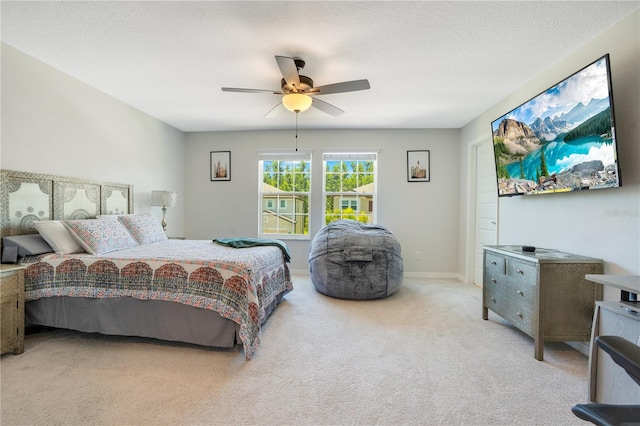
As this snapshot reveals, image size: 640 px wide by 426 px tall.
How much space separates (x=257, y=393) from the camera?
174 centimetres

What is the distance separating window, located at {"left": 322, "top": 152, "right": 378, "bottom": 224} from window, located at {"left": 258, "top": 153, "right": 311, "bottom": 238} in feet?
1.16

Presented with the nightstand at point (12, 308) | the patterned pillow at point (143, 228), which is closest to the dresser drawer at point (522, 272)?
the patterned pillow at point (143, 228)

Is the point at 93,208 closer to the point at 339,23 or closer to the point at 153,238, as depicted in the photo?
the point at 153,238

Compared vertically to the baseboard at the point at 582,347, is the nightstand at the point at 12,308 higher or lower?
higher

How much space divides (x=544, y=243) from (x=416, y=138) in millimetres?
2649

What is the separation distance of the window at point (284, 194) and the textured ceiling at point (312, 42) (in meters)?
1.69

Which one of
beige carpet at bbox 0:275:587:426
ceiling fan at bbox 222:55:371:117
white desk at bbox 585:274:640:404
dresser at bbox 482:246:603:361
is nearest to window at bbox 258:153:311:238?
ceiling fan at bbox 222:55:371:117

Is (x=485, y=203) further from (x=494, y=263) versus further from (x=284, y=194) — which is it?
(x=284, y=194)

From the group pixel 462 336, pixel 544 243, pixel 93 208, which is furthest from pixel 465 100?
pixel 93 208

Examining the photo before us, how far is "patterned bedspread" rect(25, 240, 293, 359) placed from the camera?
2209 mm

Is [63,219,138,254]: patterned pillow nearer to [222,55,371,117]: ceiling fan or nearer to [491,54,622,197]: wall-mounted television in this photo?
[222,55,371,117]: ceiling fan

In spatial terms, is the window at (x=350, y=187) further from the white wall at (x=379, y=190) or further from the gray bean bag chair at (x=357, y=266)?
the gray bean bag chair at (x=357, y=266)

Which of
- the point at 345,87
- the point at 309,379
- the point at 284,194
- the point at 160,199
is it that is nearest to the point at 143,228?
the point at 160,199

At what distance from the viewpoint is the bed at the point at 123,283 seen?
2.24 meters
